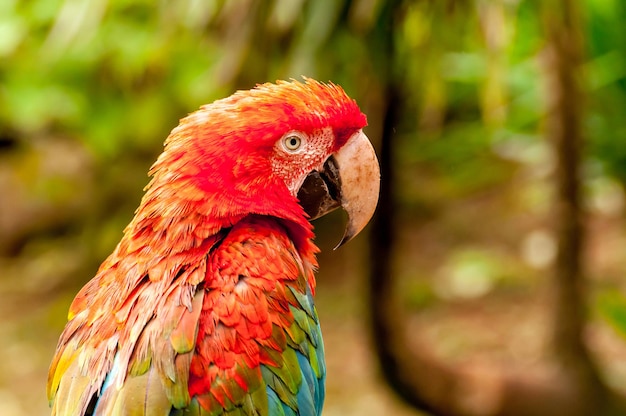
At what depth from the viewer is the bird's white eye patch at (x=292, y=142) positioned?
45.0 inches

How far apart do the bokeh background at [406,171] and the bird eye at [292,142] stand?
1.86ft

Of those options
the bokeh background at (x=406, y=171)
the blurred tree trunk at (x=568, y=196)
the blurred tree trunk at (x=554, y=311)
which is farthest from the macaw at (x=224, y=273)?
the blurred tree trunk at (x=568, y=196)

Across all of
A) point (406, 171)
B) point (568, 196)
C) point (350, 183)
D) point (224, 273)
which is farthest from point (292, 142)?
point (406, 171)

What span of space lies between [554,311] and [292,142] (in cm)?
124

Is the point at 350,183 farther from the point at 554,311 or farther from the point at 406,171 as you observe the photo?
the point at 406,171

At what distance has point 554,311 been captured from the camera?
212 centimetres

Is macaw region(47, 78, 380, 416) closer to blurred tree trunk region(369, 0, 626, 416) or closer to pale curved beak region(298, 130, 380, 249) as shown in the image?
pale curved beak region(298, 130, 380, 249)

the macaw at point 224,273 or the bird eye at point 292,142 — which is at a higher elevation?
the bird eye at point 292,142

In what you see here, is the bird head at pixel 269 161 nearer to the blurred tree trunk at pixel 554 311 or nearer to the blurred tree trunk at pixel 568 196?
the blurred tree trunk at pixel 554 311

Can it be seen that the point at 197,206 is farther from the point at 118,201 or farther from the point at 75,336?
the point at 118,201

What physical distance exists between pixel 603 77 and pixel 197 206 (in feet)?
5.71

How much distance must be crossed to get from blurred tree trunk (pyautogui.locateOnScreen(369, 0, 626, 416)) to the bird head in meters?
0.66

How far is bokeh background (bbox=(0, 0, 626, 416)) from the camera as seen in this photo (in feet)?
5.97

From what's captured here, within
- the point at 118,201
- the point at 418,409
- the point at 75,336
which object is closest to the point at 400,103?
the point at 418,409
